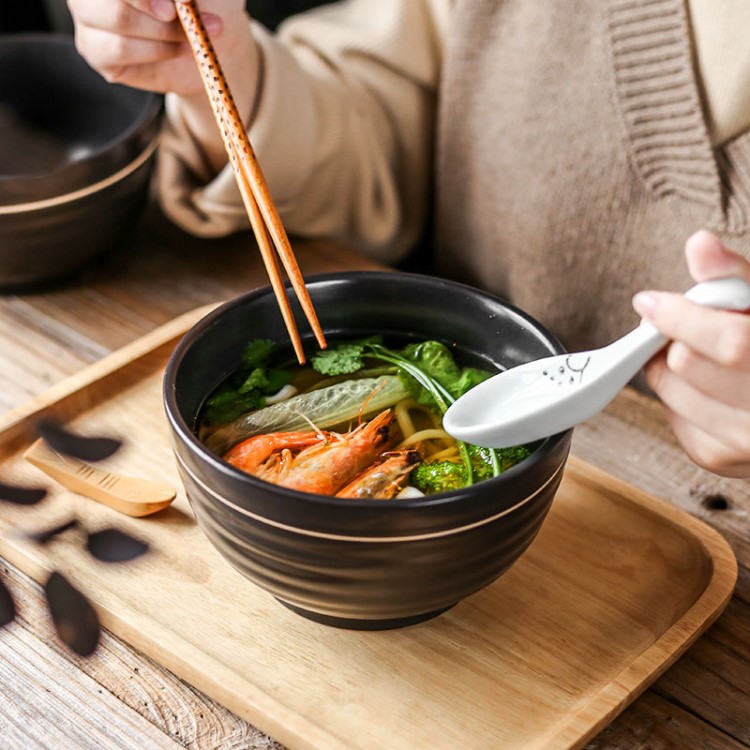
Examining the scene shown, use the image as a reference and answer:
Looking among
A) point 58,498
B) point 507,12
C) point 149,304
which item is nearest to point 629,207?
point 507,12

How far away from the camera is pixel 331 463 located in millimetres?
848

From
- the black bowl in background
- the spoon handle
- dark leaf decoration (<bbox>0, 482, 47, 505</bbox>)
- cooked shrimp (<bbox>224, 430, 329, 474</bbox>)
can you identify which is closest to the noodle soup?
cooked shrimp (<bbox>224, 430, 329, 474</bbox>)

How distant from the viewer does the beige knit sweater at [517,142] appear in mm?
1198

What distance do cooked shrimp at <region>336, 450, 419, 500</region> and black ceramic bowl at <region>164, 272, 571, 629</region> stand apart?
0.10 meters

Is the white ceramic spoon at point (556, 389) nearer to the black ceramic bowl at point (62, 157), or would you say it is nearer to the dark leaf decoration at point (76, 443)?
the dark leaf decoration at point (76, 443)

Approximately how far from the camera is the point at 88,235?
1.36 m

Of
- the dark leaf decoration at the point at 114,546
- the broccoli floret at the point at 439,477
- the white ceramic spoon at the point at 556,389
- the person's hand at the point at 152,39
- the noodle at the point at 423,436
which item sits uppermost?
the person's hand at the point at 152,39

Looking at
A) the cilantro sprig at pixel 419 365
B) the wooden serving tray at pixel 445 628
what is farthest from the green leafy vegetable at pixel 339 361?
the wooden serving tray at pixel 445 628

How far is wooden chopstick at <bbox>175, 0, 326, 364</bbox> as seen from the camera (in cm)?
90

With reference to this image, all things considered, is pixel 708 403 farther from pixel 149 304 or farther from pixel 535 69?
pixel 149 304

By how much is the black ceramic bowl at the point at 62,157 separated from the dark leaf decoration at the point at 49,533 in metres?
0.49

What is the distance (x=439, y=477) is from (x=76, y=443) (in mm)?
483

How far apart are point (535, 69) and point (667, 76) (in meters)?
0.20

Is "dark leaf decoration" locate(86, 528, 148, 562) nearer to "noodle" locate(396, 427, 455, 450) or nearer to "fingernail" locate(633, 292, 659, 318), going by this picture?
"noodle" locate(396, 427, 455, 450)
